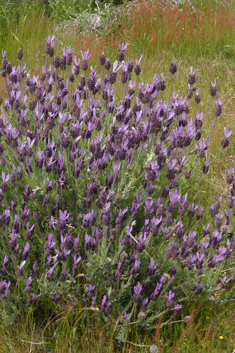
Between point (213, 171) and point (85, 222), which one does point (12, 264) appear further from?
point (213, 171)

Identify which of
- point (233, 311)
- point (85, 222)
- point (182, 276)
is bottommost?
point (233, 311)

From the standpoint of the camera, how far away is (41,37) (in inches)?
218

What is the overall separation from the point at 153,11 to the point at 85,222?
A: 5.41 m

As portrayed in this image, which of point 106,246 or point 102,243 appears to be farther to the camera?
point 106,246

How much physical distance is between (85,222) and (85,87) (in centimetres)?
117

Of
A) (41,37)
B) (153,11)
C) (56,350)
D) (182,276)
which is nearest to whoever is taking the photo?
(56,350)

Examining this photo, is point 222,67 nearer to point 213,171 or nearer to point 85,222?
point 213,171

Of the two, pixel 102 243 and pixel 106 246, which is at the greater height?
pixel 102 243

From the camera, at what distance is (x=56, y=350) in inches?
70.5

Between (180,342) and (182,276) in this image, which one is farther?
(182,276)

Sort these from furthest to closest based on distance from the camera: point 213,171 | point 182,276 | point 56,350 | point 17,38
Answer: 1. point 17,38
2. point 213,171
3. point 182,276
4. point 56,350

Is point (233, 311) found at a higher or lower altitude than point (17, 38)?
lower

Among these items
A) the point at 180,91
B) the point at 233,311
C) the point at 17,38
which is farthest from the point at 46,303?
the point at 17,38

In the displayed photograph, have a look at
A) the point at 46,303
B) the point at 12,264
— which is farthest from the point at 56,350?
the point at 12,264
